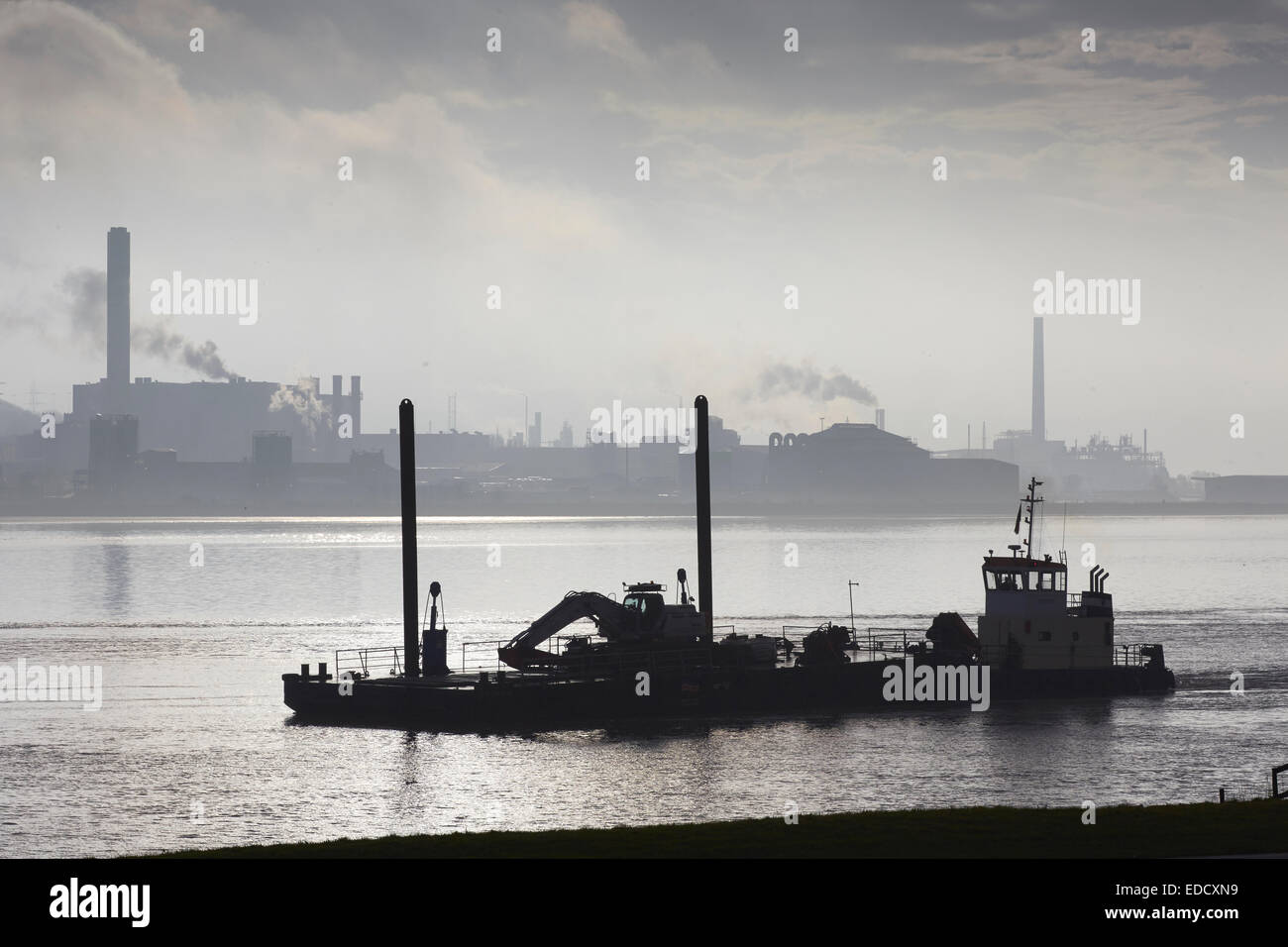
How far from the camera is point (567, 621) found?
66.4 meters

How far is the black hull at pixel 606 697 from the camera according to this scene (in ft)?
199

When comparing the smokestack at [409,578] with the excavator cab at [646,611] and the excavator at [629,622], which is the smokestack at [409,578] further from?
the excavator cab at [646,611]

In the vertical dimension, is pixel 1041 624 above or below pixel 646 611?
below

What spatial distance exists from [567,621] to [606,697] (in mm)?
5247

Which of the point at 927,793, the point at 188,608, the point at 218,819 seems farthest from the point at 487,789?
the point at 188,608

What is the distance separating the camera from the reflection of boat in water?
2435 inches

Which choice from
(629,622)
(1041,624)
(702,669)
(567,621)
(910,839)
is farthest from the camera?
(1041,624)

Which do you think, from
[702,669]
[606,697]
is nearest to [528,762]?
[606,697]

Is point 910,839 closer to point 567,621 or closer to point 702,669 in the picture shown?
point 702,669

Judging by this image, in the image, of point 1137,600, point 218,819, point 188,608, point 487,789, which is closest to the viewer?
point 218,819

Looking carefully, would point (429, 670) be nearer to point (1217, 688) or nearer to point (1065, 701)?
point (1065, 701)
